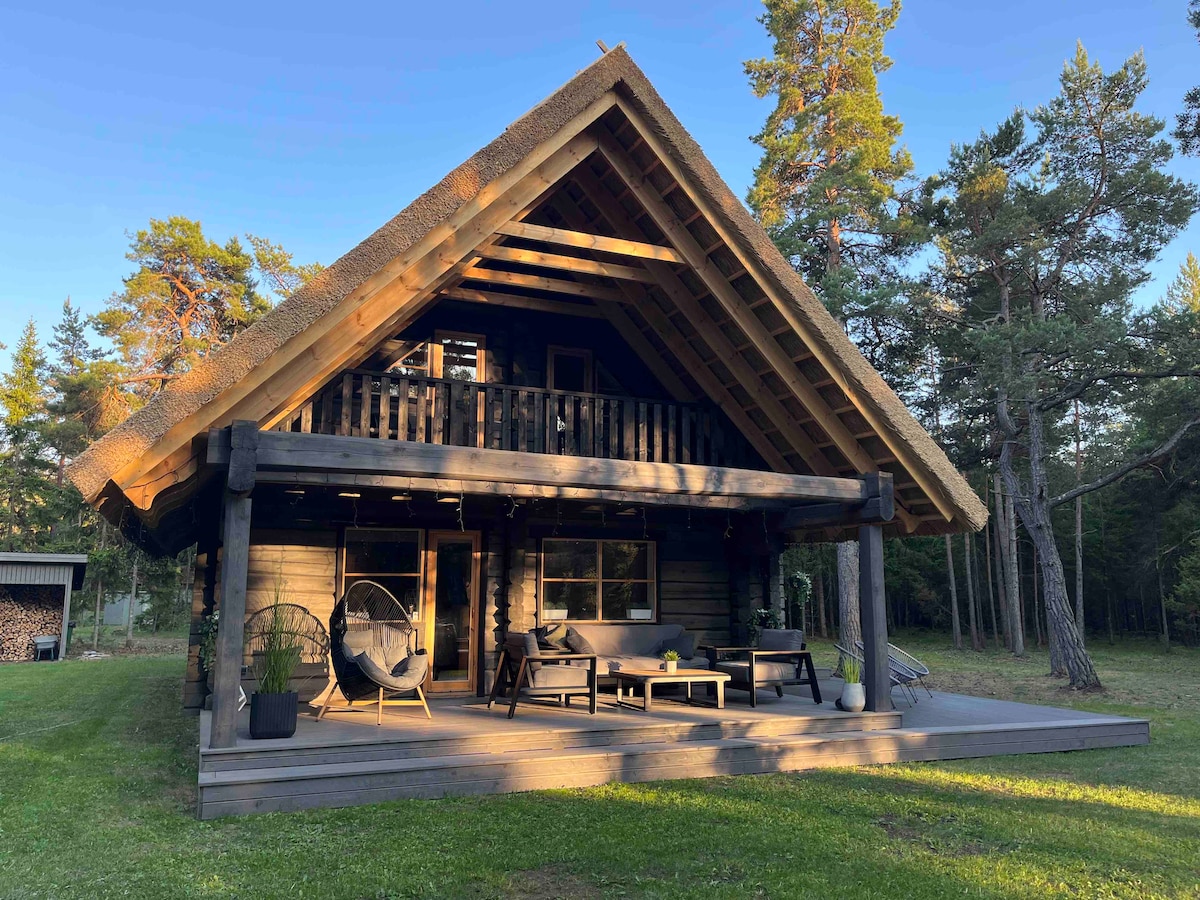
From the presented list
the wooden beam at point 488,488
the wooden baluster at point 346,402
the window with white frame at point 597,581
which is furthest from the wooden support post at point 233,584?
the window with white frame at point 597,581

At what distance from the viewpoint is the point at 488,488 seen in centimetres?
750

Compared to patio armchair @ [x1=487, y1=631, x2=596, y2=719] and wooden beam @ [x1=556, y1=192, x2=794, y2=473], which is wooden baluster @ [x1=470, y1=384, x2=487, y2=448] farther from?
wooden beam @ [x1=556, y1=192, x2=794, y2=473]

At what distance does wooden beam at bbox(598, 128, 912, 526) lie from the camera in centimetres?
762

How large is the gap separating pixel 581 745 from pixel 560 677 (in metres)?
1.55

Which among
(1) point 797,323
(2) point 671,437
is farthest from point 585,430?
(1) point 797,323

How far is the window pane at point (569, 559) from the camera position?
32.6 feet

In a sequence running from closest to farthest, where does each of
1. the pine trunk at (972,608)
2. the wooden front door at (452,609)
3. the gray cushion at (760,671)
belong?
the gray cushion at (760,671)
the wooden front door at (452,609)
the pine trunk at (972,608)

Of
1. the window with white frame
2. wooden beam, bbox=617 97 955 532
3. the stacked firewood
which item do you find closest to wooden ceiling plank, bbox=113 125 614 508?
wooden beam, bbox=617 97 955 532

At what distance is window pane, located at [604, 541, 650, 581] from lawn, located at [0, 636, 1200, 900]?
158 inches

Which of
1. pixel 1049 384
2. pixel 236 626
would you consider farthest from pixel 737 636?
pixel 1049 384

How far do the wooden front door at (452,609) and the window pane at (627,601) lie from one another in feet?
5.40

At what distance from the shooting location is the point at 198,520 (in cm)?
924

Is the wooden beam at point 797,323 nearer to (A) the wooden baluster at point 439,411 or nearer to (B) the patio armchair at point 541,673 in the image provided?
(A) the wooden baluster at point 439,411

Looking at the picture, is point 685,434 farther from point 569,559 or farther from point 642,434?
point 569,559
